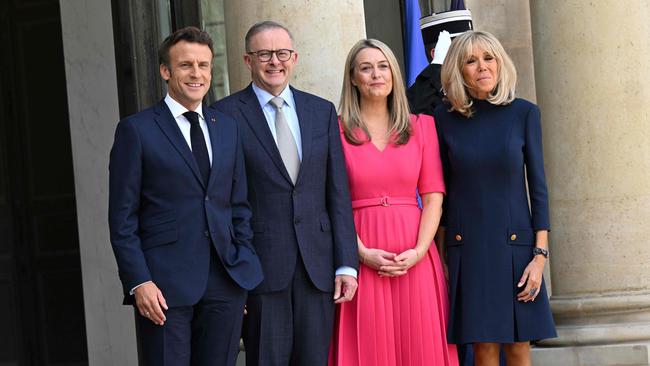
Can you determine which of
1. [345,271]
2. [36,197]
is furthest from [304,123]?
[36,197]

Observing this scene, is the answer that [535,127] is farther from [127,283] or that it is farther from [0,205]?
[0,205]

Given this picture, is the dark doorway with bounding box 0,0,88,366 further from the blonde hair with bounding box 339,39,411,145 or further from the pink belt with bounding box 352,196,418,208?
A: the pink belt with bounding box 352,196,418,208

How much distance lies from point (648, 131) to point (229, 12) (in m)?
2.55

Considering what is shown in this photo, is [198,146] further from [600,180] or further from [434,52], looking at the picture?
[600,180]

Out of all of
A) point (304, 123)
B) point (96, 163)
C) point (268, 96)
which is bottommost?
point (96, 163)

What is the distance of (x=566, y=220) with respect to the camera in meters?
7.90

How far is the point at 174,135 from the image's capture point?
5.37m

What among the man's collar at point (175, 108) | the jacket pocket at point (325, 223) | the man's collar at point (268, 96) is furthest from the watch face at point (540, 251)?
the man's collar at point (175, 108)

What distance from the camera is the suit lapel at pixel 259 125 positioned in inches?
223

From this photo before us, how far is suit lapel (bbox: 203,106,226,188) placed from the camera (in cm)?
538

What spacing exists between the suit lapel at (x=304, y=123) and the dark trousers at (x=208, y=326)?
603 mm

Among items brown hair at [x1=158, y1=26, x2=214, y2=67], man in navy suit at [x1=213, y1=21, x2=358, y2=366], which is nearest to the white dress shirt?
brown hair at [x1=158, y1=26, x2=214, y2=67]

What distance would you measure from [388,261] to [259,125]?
83 centimetres

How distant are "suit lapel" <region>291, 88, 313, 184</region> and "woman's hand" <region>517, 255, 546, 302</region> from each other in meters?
1.16
